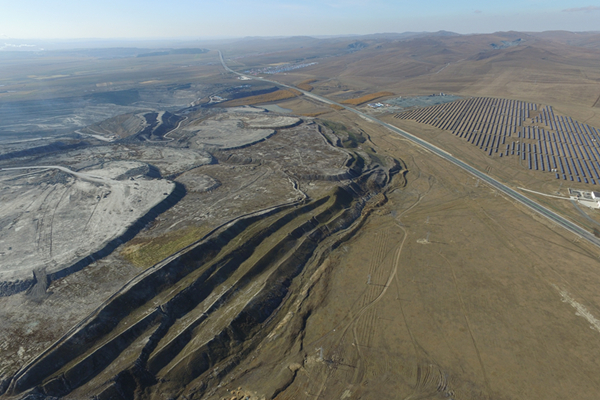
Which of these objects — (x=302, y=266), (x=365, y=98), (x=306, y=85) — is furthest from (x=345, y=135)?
(x=306, y=85)

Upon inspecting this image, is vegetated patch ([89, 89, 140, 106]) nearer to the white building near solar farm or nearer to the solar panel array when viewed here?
the solar panel array

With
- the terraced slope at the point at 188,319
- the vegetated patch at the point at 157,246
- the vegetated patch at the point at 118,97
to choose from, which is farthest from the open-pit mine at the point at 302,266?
the vegetated patch at the point at 118,97

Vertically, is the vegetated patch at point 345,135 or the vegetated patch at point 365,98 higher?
the vegetated patch at point 365,98

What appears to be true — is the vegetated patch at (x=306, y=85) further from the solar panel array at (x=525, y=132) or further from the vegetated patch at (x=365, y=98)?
the solar panel array at (x=525, y=132)

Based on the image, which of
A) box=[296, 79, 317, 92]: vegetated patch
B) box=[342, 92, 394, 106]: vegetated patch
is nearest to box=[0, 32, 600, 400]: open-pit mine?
box=[342, 92, 394, 106]: vegetated patch

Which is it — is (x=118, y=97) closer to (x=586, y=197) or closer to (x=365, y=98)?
(x=365, y=98)
